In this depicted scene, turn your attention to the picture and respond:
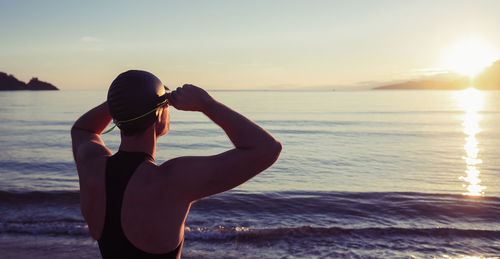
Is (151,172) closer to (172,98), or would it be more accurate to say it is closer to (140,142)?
(140,142)

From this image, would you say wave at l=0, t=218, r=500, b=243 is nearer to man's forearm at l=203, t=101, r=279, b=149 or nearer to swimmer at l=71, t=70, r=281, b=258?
swimmer at l=71, t=70, r=281, b=258

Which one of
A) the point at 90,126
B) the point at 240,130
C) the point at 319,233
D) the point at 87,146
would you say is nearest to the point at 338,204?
the point at 319,233

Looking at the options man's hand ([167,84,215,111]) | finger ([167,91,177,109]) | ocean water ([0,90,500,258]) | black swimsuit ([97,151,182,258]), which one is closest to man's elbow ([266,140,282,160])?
man's hand ([167,84,215,111])

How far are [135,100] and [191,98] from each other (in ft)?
0.90

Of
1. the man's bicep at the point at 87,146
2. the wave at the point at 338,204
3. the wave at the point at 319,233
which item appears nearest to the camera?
the man's bicep at the point at 87,146

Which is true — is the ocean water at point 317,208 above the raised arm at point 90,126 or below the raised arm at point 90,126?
below

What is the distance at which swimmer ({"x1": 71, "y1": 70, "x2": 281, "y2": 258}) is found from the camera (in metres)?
1.72

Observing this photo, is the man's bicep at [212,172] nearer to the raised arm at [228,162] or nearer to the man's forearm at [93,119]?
the raised arm at [228,162]

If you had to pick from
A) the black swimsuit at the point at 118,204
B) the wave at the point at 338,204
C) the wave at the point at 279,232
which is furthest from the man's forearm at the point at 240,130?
the wave at the point at 338,204

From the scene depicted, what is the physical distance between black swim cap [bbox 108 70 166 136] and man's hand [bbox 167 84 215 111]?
4.2 inches

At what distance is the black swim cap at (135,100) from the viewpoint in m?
1.83

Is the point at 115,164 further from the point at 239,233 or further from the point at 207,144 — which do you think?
the point at 207,144

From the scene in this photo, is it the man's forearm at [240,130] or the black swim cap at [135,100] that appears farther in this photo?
the black swim cap at [135,100]

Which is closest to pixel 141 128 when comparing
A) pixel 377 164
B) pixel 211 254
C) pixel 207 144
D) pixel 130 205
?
pixel 130 205
